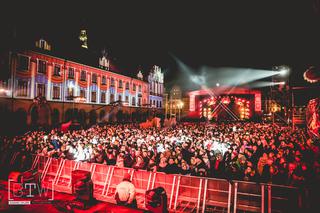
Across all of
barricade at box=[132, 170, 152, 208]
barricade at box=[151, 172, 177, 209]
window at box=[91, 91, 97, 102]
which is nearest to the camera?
barricade at box=[151, 172, 177, 209]

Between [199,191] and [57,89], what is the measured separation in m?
26.6

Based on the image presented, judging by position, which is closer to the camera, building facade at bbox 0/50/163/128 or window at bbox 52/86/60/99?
building facade at bbox 0/50/163/128

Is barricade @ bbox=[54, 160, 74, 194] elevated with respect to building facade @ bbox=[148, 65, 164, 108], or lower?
lower

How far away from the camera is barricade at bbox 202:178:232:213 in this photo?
599 centimetres

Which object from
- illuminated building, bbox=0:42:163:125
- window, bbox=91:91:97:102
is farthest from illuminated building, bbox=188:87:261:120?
window, bbox=91:91:97:102

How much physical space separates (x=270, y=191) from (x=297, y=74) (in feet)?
37.8

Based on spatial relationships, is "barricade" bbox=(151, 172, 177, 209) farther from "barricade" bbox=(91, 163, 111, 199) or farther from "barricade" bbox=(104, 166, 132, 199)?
"barricade" bbox=(91, 163, 111, 199)

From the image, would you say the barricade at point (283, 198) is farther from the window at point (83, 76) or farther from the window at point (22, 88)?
the window at point (83, 76)

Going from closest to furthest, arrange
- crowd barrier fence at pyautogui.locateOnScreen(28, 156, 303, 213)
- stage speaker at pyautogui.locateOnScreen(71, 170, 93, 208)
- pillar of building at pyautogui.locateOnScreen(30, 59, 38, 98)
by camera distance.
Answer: crowd barrier fence at pyautogui.locateOnScreen(28, 156, 303, 213) < stage speaker at pyautogui.locateOnScreen(71, 170, 93, 208) < pillar of building at pyautogui.locateOnScreen(30, 59, 38, 98)

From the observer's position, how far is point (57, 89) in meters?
27.7

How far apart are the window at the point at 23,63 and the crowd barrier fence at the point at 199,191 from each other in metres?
20.1

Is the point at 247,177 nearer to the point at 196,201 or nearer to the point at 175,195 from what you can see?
the point at 196,201

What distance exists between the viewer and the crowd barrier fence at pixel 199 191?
18.0 feet

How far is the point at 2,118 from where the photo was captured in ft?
71.5
